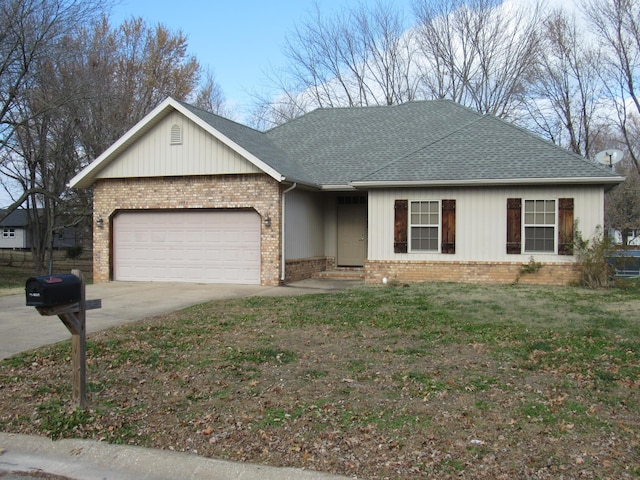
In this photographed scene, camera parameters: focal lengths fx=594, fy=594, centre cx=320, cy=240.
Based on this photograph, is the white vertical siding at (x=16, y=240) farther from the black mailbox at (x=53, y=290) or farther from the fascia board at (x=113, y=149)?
the black mailbox at (x=53, y=290)

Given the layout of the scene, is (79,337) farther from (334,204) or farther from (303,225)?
(334,204)

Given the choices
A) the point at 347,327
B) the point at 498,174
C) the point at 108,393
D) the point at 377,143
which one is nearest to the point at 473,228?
the point at 498,174

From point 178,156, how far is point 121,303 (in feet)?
18.2

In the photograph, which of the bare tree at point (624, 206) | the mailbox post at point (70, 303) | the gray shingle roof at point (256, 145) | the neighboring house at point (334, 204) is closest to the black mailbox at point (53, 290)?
the mailbox post at point (70, 303)

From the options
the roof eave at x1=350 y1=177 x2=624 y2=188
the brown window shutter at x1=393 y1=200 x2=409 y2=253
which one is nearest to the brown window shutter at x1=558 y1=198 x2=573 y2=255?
the roof eave at x1=350 y1=177 x2=624 y2=188

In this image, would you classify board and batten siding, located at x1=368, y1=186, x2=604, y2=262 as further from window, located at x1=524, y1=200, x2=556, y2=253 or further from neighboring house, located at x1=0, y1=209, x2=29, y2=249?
neighboring house, located at x1=0, y1=209, x2=29, y2=249

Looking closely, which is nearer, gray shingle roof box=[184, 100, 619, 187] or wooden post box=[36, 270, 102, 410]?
wooden post box=[36, 270, 102, 410]

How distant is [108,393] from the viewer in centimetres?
615

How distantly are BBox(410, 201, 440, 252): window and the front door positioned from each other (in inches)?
118

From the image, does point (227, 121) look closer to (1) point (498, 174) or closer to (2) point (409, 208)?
(2) point (409, 208)

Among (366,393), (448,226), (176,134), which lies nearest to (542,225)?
(448,226)

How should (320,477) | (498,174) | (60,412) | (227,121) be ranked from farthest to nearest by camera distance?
(227,121)
(498,174)
(60,412)
(320,477)

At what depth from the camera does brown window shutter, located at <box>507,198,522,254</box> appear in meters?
15.3

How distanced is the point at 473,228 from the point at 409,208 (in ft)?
5.75
